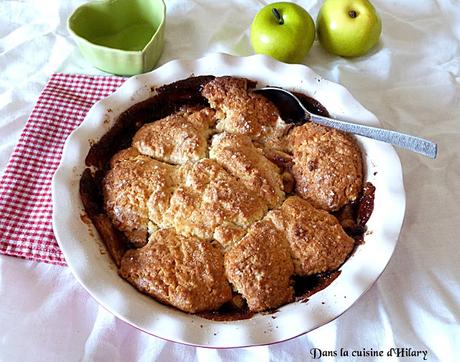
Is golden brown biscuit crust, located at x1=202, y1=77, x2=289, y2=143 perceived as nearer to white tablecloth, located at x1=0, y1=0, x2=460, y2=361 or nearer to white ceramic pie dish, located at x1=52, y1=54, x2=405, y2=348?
white ceramic pie dish, located at x1=52, y1=54, x2=405, y2=348

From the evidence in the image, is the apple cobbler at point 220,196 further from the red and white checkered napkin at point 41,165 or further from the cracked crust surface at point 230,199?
the red and white checkered napkin at point 41,165

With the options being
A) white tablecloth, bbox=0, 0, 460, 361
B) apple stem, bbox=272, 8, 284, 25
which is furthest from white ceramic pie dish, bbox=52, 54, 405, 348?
apple stem, bbox=272, 8, 284, 25

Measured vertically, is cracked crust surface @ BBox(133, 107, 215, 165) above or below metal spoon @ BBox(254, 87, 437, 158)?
below

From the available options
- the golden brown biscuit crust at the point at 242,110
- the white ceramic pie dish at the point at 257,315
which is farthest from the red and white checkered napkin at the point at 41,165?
the golden brown biscuit crust at the point at 242,110

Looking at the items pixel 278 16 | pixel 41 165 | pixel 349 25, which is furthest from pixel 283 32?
pixel 41 165

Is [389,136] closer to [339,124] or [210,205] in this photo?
[339,124]

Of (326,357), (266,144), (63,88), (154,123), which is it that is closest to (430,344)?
(326,357)
